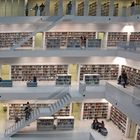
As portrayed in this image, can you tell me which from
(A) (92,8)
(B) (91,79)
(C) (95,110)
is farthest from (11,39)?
(C) (95,110)

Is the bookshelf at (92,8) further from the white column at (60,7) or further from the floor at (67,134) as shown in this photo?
the floor at (67,134)

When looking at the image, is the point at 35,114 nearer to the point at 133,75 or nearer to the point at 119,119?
the point at 119,119

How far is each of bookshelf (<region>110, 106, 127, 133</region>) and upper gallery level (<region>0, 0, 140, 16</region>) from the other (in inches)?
274

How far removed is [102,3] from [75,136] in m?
10.3

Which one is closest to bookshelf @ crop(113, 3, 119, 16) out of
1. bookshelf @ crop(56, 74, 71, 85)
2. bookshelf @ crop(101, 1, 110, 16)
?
bookshelf @ crop(101, 1, 110, 16)

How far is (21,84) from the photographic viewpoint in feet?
80.9

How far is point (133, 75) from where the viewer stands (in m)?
24.5

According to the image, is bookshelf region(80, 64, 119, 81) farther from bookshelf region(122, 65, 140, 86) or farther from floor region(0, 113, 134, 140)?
floor region(0, 113, 134, 140)

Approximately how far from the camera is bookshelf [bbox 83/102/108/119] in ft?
82.0

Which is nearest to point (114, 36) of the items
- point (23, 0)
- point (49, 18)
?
point (49, 18)

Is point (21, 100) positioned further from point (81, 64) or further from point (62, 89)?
point (81, 64)

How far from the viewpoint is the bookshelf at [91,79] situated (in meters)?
24.6

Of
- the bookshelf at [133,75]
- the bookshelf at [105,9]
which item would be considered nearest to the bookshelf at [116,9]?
the bookshelf at [105,9]

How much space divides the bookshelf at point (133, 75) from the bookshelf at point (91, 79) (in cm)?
220
